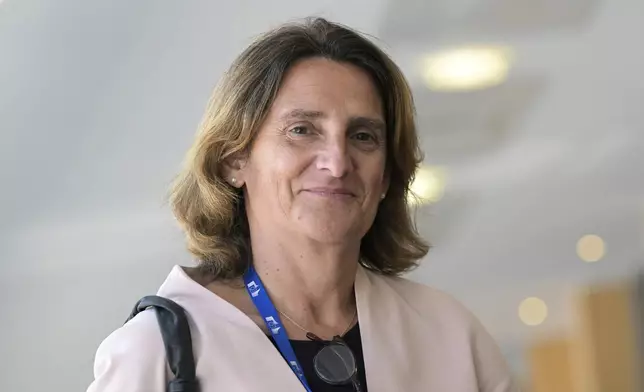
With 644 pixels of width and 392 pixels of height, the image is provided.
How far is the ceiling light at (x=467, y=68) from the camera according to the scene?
2.85 metres

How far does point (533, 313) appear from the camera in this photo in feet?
9.41

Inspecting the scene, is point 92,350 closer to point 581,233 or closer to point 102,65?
point 102,65

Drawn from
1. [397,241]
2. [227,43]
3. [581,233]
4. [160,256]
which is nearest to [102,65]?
[227,43]

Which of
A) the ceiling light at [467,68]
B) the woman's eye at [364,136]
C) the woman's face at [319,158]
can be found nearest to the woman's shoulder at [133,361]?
the woman's face at [319,158]

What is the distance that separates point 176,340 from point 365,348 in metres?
0.31

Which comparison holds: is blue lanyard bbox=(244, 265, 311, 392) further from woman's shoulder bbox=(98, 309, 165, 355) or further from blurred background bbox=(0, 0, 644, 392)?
blurred background bbox=(0, 0, 644, 392)

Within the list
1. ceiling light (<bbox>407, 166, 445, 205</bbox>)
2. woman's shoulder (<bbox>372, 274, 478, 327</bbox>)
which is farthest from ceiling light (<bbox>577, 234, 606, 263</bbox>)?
woman's shoulder (<bbox>372, 274, 478, 327</bbox>)

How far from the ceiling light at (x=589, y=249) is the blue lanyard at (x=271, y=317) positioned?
1575mm

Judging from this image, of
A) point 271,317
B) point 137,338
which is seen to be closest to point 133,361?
point 137,338

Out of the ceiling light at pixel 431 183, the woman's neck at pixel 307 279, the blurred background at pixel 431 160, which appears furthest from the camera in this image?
the ceiling light at pixel 431 183

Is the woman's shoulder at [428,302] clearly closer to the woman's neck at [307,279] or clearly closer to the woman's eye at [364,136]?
the woman's neck at [307,279]

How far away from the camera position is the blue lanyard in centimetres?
144

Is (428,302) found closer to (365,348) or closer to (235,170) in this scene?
(365,348)

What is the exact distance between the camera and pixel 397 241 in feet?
5.82
